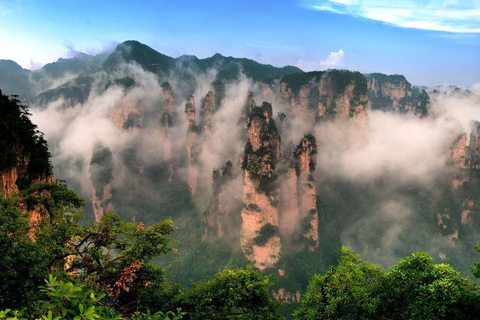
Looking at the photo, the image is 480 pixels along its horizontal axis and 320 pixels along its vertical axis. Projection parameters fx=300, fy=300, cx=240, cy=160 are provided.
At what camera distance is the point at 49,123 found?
15662 centimetres

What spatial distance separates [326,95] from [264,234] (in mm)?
72987

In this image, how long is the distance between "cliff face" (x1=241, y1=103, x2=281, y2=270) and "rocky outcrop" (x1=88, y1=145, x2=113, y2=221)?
175 ft

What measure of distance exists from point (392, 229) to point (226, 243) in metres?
54.0

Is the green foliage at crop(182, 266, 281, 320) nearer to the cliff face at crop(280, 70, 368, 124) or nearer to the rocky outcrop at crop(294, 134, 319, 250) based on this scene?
the rocky outcrop at crop(294, 134, 319, 250)

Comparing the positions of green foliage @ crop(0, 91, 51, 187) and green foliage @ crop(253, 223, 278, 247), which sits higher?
green foliage @ crop(0, 91, 51, 187)

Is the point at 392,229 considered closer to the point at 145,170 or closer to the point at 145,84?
the point at 145,170

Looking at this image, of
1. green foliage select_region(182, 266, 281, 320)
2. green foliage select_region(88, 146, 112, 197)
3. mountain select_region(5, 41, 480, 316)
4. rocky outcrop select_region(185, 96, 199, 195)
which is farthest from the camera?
rocky outcrop select_region(185, 96, 199, 195)

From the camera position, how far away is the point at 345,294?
17.1 meters

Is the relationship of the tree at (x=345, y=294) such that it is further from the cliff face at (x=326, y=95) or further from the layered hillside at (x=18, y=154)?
the cliff face at (x=326, y=95)

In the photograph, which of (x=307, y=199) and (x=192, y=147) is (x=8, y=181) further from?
(x=192, y=147)

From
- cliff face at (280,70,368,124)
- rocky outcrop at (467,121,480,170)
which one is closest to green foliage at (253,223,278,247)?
cliff face at (280,70,368,124)

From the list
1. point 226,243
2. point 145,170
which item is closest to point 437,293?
point 226,243

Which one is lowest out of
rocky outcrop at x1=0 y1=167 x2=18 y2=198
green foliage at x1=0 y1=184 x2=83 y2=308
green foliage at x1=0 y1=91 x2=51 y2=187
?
green foliage at x1=0 y1=184 x2=83 y2=308

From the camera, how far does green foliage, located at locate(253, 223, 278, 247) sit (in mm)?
69375
